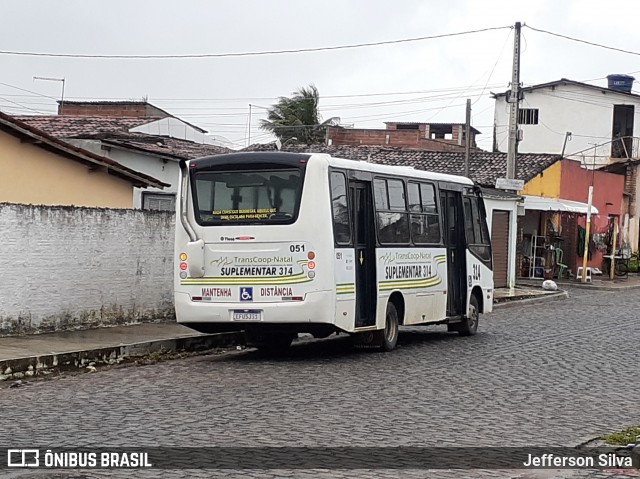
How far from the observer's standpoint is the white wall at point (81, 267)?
1664cm

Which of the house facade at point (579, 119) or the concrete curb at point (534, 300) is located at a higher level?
the house facade at point (579, 119)

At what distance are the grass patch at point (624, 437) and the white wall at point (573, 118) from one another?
50632 mm

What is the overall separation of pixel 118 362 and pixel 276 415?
5292mm

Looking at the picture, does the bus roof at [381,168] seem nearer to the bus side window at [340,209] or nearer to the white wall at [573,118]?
the bus side window at [340,209]

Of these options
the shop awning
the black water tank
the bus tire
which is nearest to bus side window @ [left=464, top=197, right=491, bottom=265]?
the bus tire

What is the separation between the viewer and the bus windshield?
1515 cm

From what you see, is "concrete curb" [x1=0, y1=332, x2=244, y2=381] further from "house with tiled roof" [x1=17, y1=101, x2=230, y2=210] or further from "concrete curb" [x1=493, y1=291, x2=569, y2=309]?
"concrete curb" [x1=493, y1=291, x2=569, y2=309]

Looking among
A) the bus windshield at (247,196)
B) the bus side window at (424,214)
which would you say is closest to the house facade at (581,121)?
the bus side window at (424,214)

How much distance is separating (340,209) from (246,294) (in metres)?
1.81

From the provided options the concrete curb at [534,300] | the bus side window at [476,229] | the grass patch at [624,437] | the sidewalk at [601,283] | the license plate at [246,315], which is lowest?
the concrete curb at [534,300]

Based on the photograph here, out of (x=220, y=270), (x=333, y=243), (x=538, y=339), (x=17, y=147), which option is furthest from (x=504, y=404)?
(x=17, y=147)

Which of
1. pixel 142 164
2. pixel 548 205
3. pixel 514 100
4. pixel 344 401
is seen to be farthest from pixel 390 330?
pixel 548 205

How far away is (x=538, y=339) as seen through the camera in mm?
19797

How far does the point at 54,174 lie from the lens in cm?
2016
